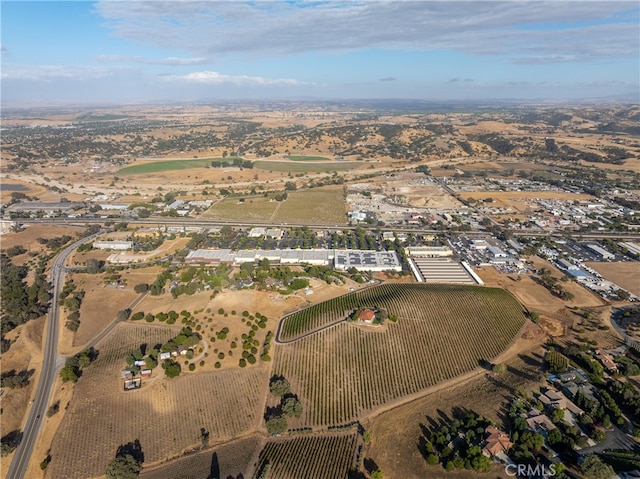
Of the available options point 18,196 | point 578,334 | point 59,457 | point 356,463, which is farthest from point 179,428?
point 18,196

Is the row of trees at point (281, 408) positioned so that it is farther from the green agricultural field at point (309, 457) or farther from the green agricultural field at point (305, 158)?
the green agricultural field at point (305, 158)

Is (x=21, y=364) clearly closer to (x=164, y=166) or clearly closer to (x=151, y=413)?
(x=151, y=413)

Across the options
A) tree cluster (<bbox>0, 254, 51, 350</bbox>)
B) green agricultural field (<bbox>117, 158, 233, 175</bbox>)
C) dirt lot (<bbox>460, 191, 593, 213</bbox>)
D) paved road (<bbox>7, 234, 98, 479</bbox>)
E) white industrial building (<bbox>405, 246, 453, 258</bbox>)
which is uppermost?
tree cluster (<bbox>0, 254, 51, 350</bbox>)

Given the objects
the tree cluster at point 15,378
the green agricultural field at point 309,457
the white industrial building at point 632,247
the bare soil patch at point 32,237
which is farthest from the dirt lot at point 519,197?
the bare soil patch at point 32,237

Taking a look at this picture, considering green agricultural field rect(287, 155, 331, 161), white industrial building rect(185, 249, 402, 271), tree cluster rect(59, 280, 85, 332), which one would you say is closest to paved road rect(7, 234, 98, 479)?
tree cluster rect(59, 280, 85, 332)

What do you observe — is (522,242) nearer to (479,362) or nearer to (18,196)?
(479,362)

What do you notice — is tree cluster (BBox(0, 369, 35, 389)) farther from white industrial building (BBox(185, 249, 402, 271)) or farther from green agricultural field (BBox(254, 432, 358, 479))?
white industrial building (BBox(185, 249, 402, 271))
